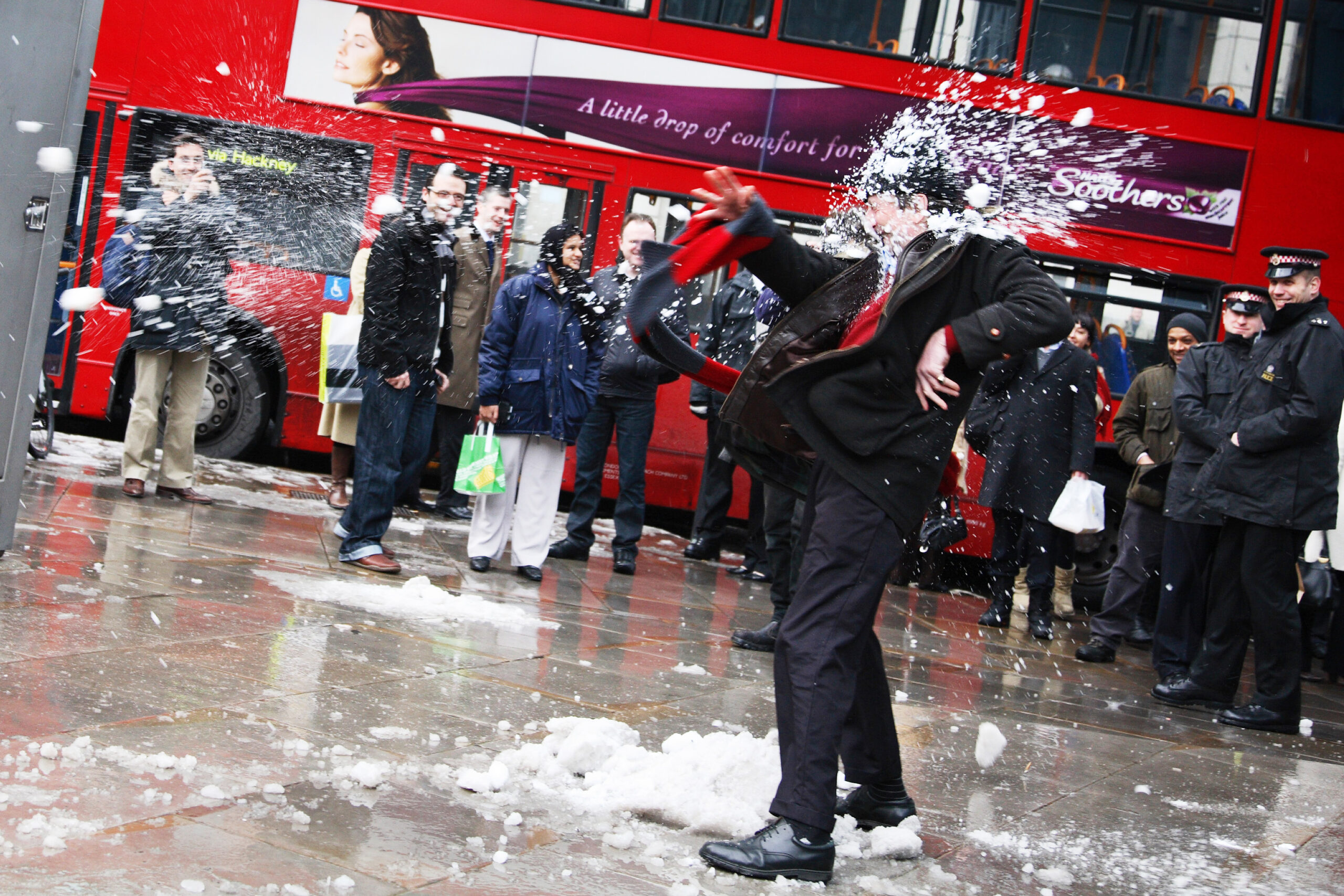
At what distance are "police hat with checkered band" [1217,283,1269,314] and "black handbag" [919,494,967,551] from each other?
89.1 inches

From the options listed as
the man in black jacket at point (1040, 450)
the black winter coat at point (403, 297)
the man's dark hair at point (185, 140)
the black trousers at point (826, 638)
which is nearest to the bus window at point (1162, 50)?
the man in black jacket at point (1040, 450)

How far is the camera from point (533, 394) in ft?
24.8

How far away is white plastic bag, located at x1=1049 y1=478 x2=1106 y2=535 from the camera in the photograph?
855 cm

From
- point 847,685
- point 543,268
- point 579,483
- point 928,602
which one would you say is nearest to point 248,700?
point 847,685

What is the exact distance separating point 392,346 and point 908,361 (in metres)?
4.13

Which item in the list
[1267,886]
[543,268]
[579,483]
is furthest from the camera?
[579,483]

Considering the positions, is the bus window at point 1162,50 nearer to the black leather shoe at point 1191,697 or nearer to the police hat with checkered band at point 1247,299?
the police hat with checkered band at point 1247,299

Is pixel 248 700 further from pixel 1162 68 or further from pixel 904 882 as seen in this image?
pixel 1162 68

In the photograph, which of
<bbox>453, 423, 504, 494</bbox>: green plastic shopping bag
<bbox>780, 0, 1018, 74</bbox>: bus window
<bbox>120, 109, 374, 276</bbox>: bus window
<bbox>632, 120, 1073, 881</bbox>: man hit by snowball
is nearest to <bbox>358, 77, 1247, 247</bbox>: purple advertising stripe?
<bbox>780, 0, 1018, 74</bbox>: bus window

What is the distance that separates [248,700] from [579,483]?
4.79 metres

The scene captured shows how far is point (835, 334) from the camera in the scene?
3.73 metres

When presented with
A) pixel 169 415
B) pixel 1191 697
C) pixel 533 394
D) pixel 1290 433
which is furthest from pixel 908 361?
pixel 169 415

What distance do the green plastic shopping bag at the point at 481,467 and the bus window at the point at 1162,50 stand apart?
5324 mm

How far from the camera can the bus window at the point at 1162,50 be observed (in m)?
9.76
